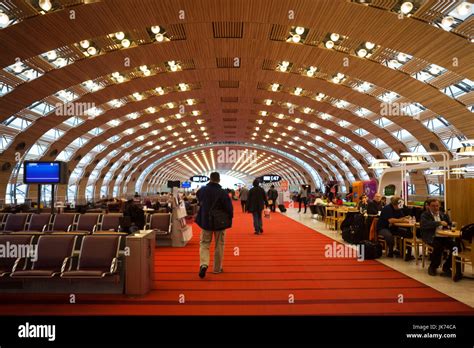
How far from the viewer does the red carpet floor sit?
16.6ft

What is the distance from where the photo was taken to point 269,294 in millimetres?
5898

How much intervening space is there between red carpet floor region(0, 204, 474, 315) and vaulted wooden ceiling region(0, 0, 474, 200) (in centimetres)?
879

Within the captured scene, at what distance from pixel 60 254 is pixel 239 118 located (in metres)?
28.9

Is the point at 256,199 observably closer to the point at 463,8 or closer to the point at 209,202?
the point at 209,202

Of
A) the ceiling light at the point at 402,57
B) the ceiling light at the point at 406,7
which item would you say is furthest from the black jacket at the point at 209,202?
the ceiling light at the point at 402,57

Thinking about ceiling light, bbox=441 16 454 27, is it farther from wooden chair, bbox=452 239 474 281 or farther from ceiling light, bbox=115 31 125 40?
ceiling light, bbox=115 31 125 40

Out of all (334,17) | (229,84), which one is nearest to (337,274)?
(334,17)

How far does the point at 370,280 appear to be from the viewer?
6840 mm

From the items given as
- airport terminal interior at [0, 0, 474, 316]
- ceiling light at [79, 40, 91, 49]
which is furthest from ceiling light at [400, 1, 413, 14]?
ceiling light at [79, 40, 91, 49]

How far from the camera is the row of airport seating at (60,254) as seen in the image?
591 cm

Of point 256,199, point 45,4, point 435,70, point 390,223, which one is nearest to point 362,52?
point 435,70

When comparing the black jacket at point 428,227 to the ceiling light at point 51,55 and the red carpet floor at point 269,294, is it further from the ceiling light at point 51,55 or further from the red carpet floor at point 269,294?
the ceiling light at point 51,55

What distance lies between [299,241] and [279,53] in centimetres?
919

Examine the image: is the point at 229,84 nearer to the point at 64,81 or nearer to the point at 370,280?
the point at 64,81
